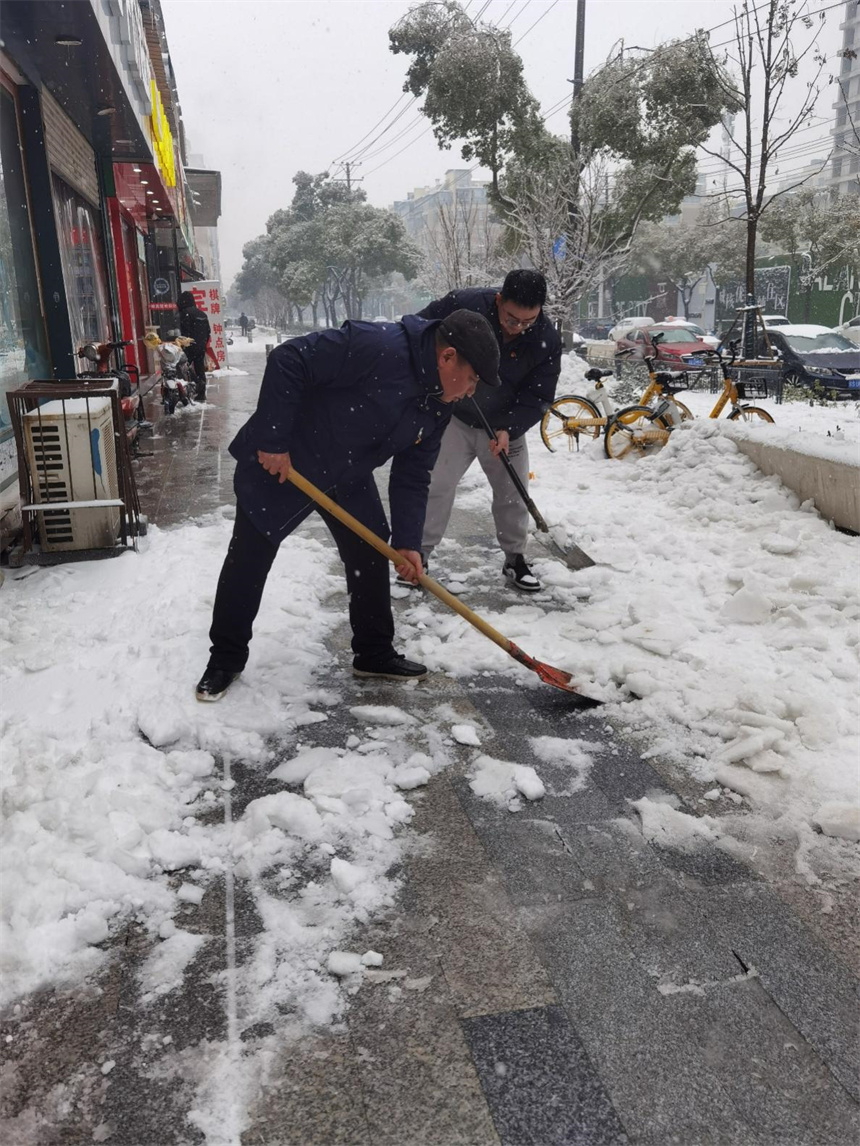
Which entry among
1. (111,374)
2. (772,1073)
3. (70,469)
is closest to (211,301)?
(111,374)

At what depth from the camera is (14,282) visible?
6.88 metres

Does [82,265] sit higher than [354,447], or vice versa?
[82,265]

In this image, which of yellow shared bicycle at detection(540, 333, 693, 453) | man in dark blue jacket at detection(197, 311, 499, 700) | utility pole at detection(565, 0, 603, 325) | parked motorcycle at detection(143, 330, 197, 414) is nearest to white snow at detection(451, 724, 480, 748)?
man in dark blue jacket at detection(197, 311, 499, 700)

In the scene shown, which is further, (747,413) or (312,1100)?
(747,413)

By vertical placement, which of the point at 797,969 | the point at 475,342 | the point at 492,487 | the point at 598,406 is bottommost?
the point at 797,969

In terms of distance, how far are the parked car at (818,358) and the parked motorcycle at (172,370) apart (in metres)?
10.2

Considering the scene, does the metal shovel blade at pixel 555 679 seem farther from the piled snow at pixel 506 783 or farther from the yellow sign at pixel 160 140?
the yellow sign at pixel 160 140

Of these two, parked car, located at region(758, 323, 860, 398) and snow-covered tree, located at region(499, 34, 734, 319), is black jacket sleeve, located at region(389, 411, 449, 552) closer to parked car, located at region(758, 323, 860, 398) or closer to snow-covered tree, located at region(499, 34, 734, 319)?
parked car, located at region(758, 323, 860, 398)

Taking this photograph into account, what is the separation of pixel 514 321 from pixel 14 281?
4723mm

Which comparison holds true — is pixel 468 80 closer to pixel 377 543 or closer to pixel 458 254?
pixel 458 254

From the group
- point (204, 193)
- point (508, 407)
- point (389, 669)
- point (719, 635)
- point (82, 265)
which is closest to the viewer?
point (389, 669)

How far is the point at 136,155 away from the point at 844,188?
62736 millimetres

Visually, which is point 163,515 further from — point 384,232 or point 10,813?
point 384,232

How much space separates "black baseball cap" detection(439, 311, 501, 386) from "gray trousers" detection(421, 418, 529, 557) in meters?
1.93
